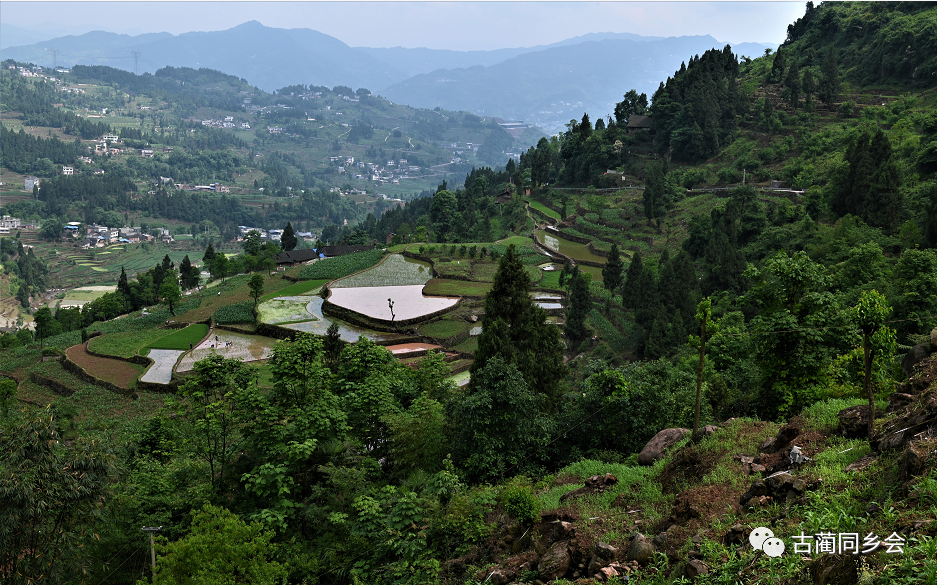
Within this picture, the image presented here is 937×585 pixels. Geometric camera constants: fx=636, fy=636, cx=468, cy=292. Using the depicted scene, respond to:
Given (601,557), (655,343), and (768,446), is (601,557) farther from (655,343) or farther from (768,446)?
(655,343)

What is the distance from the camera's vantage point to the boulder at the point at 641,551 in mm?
8969

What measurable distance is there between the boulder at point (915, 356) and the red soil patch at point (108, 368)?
3214 centimetres

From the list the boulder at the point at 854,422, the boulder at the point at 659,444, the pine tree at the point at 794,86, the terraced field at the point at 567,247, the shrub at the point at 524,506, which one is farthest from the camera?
the pine tree at the point at 794,86

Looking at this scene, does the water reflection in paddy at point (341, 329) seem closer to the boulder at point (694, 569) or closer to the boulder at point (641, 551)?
the boulder at point (641, 551)

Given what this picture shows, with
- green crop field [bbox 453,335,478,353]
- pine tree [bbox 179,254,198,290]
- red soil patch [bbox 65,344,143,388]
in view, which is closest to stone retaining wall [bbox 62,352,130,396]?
red soil patch [bbox 65,344,143,388]

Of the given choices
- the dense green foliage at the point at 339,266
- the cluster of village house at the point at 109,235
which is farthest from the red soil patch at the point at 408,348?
the cluster of village house at the point at 109,235

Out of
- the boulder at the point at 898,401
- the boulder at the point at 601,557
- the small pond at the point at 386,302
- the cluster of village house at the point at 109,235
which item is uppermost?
the boulder at the point at 898,401

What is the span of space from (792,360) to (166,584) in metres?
14.2

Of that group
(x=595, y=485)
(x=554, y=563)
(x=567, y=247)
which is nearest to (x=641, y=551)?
(x=554, y=563)

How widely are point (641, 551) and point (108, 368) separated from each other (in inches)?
1327

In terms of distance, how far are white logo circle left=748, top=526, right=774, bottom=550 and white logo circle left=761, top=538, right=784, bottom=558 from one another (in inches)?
2.3

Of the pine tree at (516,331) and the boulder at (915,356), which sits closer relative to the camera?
the boulder at (915,356)

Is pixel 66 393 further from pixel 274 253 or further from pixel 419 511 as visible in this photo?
pixel 274 253

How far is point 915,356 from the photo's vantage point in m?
14.4
